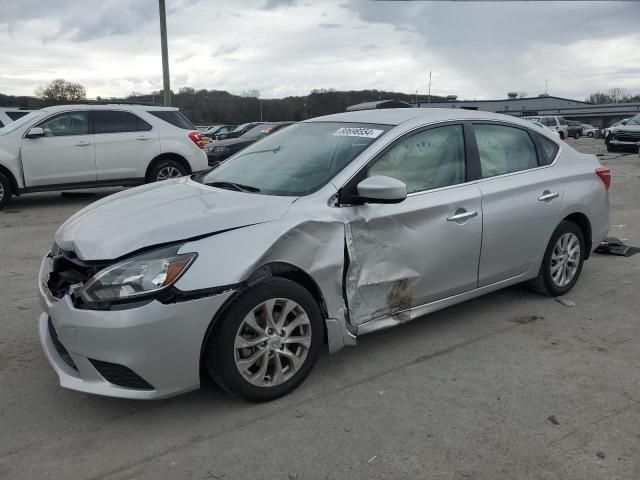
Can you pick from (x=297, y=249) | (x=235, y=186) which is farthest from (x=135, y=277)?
(x=235, y=186)

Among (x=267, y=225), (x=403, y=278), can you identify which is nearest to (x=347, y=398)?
(x=403, y=278)

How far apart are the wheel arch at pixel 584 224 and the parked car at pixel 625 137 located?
19.3 meters

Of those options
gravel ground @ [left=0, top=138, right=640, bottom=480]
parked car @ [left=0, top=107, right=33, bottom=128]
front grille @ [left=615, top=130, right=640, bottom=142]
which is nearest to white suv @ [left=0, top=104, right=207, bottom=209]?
parked car @ [left=0, top=107, right=33, bottom=128]

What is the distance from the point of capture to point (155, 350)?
271 cm

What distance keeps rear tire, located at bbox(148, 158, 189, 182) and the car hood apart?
6679mm

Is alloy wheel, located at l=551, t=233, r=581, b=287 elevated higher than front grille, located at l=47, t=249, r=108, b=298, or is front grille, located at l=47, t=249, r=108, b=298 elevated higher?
front grille, located at l=47, t=249, r=108, b=298

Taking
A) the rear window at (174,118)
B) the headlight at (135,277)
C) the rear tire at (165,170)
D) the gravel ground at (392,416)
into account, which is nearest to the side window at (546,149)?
the gravel ground at (392,416)

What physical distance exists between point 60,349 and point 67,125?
24.5 ft

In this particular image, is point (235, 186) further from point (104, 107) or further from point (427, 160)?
point (104, 107)

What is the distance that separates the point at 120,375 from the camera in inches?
109

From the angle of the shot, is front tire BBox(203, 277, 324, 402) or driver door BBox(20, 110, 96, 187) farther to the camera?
driver door BBox(20, 110, 96, 187)

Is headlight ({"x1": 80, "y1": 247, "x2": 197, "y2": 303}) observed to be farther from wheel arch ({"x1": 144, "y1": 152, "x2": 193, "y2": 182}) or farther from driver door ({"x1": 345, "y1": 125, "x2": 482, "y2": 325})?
wheel arch ({"x1": 144, "y1": 152, "x2": 193, "y2": 182})

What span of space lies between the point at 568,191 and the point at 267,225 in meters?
2.82

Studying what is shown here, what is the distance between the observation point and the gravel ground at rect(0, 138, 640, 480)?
102 inches
